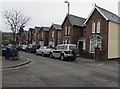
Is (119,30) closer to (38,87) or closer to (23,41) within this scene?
(38,87)

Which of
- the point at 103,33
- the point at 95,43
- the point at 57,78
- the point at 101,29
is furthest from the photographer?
the point at 95,43

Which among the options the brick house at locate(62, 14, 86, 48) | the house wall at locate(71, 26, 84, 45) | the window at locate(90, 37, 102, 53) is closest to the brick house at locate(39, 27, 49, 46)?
the brick house at locate(62, 14, 86, 48)

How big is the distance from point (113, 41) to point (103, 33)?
2.10 metres

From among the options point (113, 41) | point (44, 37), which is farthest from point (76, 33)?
point (44, 37)

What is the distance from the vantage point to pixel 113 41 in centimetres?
2125

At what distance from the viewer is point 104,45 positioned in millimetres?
20656

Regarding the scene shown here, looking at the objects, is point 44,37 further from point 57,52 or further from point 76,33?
point 57,52

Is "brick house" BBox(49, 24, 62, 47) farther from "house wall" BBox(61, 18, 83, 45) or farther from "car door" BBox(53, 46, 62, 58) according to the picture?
"car door" BBox(53, 46, 62, 58)

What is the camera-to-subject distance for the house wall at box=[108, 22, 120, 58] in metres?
20.4

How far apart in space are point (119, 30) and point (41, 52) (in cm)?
1343

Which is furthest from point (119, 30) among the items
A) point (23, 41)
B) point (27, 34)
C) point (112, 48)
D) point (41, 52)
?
point (23, 41)

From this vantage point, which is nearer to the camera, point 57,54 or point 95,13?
point 57,54

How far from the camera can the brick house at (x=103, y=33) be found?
20.1 meters

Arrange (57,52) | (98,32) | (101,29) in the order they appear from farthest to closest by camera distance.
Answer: (98,32) < (101,29) < (57,52)
